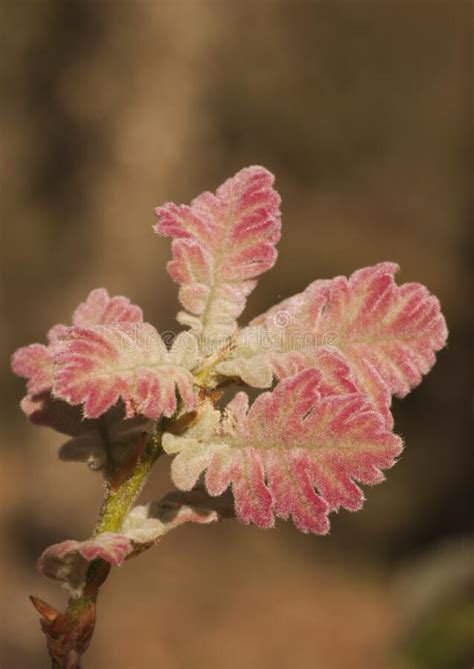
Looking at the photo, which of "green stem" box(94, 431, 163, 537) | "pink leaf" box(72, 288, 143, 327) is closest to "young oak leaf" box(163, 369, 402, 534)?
"green stem" box(94, 431, 163, 537)

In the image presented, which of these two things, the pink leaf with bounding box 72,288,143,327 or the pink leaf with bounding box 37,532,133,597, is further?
the pink leaf with bounding box 72,288,143,327

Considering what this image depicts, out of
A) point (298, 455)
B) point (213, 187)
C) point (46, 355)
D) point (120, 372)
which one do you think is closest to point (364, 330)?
point (298, 455)

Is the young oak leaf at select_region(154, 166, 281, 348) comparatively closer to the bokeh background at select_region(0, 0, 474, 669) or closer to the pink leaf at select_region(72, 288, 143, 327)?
the pink leaf at select_region(72, 288, 143, 327)

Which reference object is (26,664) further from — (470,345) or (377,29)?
(377,29)

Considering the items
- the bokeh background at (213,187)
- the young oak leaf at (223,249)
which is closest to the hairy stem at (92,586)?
the young oak leaf at (223,249)

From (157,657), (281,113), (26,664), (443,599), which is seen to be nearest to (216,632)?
(157,657)

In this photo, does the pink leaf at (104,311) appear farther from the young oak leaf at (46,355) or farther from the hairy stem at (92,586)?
the hairy stem at (92,586)
